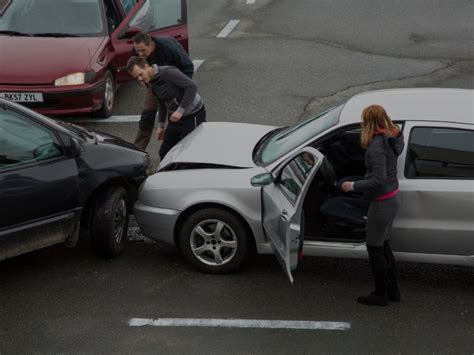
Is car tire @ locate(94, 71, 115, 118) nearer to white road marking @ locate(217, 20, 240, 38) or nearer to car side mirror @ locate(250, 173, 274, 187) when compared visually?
car side mirror @ locate(250, 173, 274, 187)

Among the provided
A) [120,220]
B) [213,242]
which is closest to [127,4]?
[120,220]

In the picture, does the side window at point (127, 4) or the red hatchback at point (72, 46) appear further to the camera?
the side window at point (127, 4)

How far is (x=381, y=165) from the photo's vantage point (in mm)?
5750

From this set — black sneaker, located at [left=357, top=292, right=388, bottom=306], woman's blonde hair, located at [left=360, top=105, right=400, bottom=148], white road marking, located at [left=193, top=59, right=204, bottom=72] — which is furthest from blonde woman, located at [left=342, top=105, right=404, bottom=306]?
white road marking, located at [left=193, top=59, right=204, bottom=72]

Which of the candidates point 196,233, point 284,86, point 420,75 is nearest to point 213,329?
point 196,233

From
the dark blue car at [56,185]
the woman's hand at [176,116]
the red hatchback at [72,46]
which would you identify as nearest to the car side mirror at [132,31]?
the red hatchback at [72,46]

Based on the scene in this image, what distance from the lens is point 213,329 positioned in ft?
19.6

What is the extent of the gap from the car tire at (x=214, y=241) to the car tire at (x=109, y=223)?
669mm

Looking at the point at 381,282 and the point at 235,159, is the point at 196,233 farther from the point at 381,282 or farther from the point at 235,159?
the point at 381,282

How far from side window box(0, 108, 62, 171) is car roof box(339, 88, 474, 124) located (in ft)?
8.14

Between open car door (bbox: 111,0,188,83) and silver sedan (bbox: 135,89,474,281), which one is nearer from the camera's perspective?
silver sedan (bbox: 135,89,474,281)

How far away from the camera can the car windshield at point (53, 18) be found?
1098cm

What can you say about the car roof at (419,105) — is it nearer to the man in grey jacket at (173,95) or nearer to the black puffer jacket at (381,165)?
the black puffer jacket at (381,165)

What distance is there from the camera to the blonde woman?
5.77 meters
